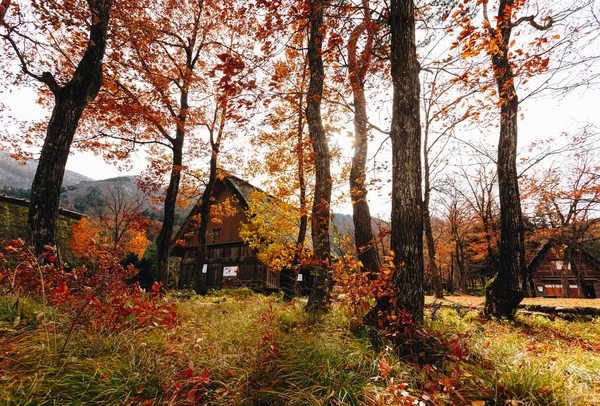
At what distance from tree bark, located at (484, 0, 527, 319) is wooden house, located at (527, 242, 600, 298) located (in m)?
25.4

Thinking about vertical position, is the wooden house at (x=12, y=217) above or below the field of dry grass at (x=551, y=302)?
above

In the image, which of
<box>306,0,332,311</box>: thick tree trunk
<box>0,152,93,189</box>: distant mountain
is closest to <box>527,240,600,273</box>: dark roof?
<box>306,0,332,311</box>: thick tree trunk

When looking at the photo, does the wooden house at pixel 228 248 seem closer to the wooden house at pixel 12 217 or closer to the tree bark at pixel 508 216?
the wooden house at pixel 12 217

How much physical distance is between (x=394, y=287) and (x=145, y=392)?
310 centimetres

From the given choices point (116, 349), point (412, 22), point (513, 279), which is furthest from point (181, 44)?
point (513, 279)

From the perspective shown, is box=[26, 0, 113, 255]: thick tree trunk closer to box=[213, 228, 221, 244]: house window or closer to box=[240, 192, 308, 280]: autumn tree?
box=[240, 192, 308, 280]: autumn tree

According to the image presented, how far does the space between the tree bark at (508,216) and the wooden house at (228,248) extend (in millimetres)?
13638

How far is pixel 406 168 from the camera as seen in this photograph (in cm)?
409

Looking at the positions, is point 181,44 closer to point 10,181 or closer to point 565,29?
point 565,29

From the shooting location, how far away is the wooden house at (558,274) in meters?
26.7

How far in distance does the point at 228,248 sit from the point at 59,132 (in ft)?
50.3

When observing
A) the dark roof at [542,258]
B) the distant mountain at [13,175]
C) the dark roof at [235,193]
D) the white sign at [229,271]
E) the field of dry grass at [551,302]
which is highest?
the distant mountain at [13,175]

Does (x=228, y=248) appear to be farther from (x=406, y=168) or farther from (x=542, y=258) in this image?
(x=542, y=258)

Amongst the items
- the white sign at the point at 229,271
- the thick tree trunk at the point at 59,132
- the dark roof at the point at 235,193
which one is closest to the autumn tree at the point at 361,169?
the thick tree trunk at the point at 59,132
